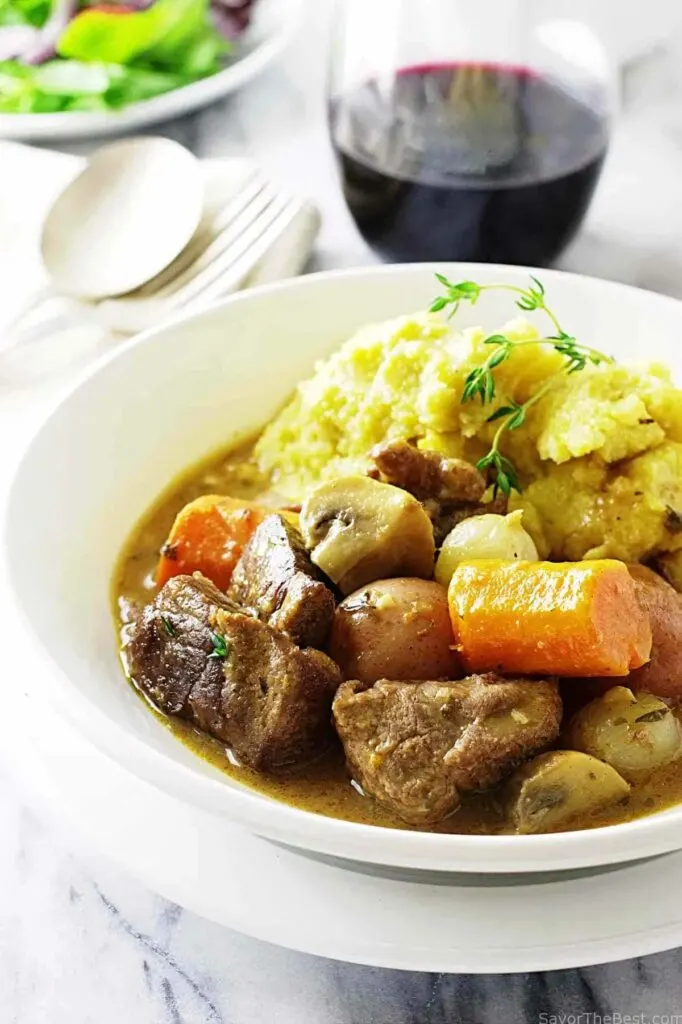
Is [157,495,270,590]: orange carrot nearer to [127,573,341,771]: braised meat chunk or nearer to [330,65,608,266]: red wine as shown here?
[127,573,341,771]: braised meat chunk

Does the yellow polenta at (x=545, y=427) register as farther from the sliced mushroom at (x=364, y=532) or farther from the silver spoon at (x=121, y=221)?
the silver spoon at (x=121, y=221)

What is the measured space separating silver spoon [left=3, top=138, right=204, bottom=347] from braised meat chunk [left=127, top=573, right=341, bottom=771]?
1610 millimetres

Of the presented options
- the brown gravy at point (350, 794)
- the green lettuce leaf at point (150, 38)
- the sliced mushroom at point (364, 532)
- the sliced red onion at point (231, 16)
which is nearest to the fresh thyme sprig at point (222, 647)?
the brown gravy at point (350, 794)

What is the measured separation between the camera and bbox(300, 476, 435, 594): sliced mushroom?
2.41 m

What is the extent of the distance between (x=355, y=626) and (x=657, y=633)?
0.60 metres

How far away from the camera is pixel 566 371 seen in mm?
2697

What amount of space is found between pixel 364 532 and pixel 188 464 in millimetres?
837

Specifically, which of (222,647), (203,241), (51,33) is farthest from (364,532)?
(51,33)

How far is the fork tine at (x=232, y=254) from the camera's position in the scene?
3.70 meters

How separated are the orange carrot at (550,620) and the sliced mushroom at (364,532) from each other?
166 mm

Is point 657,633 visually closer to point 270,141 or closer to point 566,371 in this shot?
point 566,371

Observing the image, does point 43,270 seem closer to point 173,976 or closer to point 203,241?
point 203,241

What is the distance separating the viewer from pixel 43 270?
378 centimetres

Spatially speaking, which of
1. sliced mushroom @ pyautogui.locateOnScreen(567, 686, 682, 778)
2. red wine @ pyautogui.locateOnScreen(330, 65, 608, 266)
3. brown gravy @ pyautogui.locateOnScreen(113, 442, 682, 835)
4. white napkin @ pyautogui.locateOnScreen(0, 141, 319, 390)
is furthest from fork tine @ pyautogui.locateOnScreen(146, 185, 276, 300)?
sliced mushroom @ pyautogui.locateOnScreen(567, 686, 682, 778)
